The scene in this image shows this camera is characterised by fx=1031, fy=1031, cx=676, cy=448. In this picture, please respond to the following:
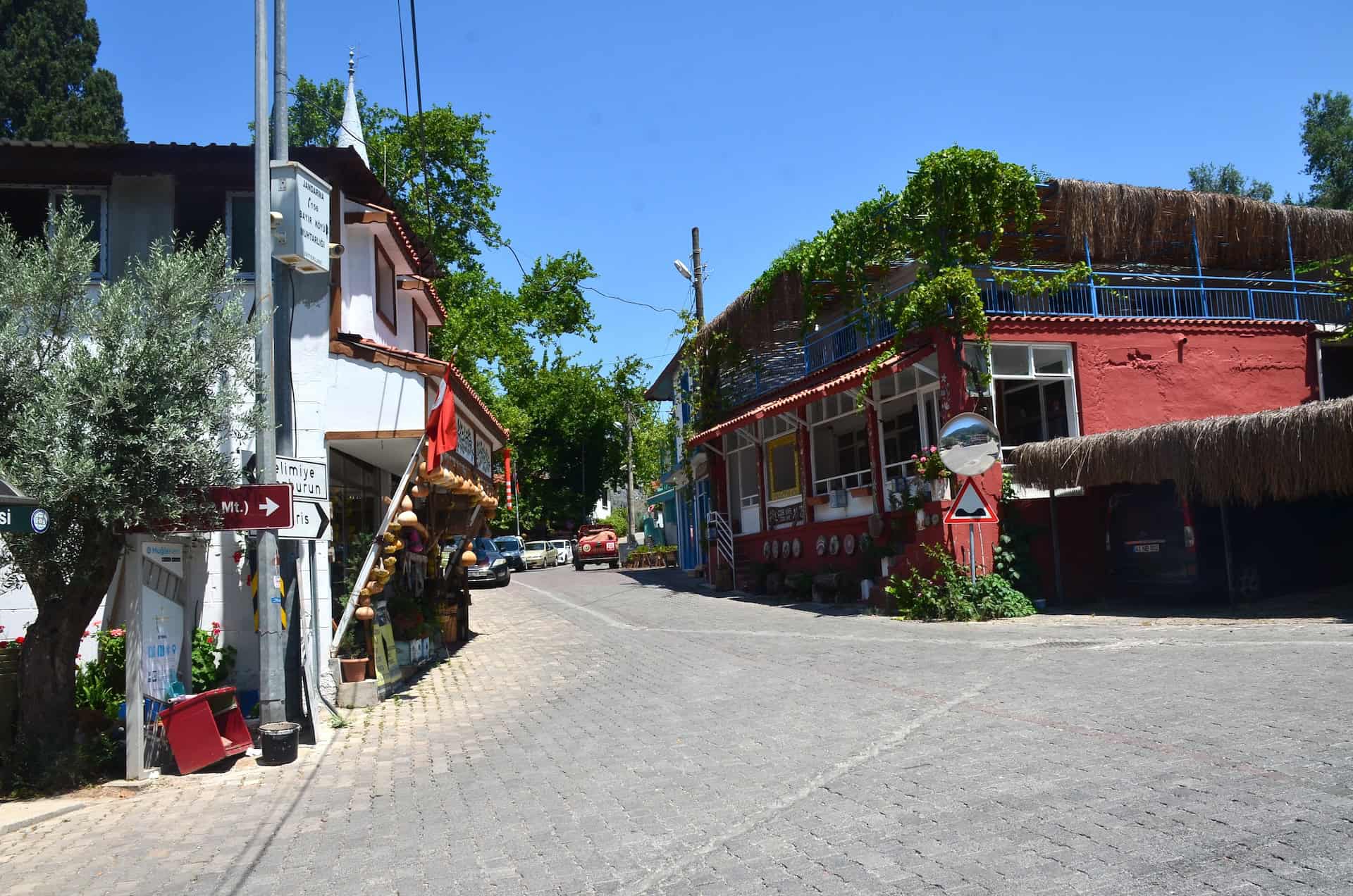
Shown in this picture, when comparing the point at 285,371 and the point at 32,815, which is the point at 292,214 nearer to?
the point at 285,371

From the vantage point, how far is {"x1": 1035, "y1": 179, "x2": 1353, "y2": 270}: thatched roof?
19562 mm

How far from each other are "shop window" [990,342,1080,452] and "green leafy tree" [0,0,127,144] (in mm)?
25905

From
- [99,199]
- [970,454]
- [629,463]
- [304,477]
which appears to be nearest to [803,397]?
[970,454]

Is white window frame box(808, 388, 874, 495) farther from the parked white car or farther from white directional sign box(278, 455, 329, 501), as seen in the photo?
the parked white car

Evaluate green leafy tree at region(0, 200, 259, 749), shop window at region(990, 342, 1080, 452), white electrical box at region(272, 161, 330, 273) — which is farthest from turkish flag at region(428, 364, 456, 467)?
shop window at region(990, 342, 1080, 452)

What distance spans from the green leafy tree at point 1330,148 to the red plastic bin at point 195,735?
46175mm

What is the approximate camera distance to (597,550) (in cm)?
4162

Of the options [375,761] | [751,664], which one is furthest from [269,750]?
[751,664]

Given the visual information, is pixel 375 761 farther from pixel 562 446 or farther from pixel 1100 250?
pixel 562 446

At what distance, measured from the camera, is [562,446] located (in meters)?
56.8

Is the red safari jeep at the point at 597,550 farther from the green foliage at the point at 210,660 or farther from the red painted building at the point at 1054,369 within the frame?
the green foliage at the point at 210,660

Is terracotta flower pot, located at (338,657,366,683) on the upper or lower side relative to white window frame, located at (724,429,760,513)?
lower

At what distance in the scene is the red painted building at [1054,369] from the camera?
18328mm

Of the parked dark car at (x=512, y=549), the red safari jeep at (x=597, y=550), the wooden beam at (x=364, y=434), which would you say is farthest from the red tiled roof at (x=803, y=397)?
the red safari jeep at (x=597, y=550)
